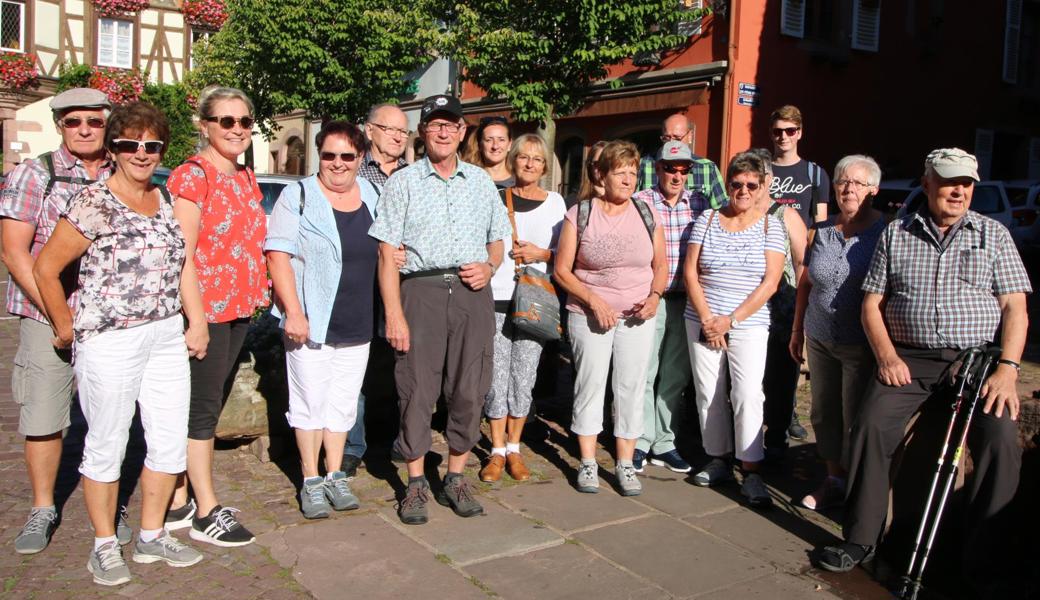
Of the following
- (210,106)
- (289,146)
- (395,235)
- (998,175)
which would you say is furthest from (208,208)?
(289,146)

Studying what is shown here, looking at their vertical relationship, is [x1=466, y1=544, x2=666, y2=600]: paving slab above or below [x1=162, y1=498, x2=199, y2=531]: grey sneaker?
below

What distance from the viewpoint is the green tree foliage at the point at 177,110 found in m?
28.2

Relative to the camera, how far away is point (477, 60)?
41.7 ft

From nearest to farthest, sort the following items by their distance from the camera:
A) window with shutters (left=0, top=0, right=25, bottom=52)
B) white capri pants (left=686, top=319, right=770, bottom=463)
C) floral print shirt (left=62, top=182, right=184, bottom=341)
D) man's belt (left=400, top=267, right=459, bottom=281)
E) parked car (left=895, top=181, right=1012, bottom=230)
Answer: floral print shirt (left=62, top=182, right=184, bottom=341) → man's belt (left=400, top=267, right=459, bottom=281) → white capri pants (left=686, top=319, right=770, bottom=463) → parked car (left=895, top=181, right=1012, bottom=230) → window with shutters (left=0, top=0, right=25, bottom=52)

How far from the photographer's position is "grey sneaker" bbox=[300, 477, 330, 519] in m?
4.46

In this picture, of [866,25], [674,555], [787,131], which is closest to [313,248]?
[674,555]

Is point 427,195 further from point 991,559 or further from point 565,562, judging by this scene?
point 991,559

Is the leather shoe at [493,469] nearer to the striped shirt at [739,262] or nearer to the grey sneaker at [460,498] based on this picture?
the grey sneaker at [460,498]

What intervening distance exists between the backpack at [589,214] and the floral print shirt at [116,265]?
2.19 meters

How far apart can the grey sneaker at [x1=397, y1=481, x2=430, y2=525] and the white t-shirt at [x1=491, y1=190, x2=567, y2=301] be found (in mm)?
1170

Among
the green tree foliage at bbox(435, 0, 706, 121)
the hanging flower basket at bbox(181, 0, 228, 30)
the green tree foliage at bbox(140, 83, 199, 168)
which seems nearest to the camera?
the green tree foliage at bbox(435, 0, 706, 121)

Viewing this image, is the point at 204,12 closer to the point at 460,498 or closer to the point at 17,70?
the point at 17,70

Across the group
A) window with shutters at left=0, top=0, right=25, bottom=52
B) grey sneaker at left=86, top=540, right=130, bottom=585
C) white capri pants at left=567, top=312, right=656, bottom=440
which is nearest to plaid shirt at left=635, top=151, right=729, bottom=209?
white capri pants at left=567, top=312, right=656, bottom=440

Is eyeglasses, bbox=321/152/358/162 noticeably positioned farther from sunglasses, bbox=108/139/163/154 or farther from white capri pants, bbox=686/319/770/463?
white capri pants, bbox=686/319/770/463
